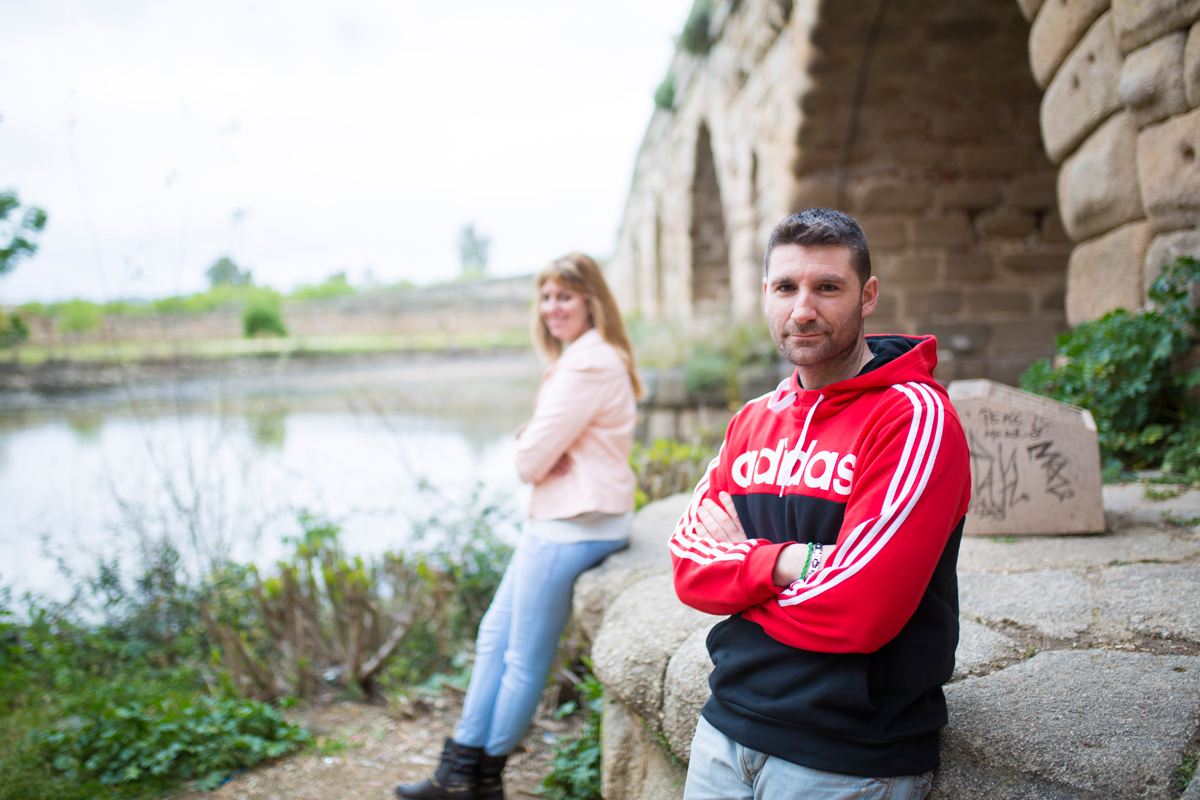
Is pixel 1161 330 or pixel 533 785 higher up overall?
pixel 1161 330

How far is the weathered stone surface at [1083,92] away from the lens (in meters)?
2.73

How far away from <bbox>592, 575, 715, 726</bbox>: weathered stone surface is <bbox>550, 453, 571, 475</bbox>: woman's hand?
480mm

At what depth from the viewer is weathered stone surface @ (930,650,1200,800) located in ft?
3.85

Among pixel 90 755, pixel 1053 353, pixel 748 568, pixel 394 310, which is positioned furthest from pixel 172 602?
pixel 394 310

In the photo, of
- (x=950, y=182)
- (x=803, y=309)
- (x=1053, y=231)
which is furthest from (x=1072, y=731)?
Answer: (x=1053, y=231)

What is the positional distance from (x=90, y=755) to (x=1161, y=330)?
13.9ft

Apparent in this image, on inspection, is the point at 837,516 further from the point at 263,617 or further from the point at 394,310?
the point at 394,310

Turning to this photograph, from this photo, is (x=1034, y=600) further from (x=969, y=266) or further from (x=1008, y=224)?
(x=1008, y=224)

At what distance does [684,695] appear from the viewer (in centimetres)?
168

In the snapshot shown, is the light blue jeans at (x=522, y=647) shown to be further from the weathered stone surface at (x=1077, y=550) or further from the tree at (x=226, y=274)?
the tree at (x=226, y=274)

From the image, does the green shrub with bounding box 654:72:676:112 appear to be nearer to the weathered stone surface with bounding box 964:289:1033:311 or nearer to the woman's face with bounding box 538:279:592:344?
the weathered stone surface with bounding box 964:289:1033:311

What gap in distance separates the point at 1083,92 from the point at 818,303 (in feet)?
8.31

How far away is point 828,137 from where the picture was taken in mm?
5617

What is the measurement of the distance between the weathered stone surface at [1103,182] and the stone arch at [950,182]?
2.53 m
